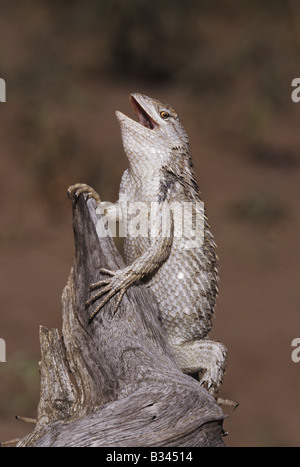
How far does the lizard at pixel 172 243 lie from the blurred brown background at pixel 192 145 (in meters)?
2.71

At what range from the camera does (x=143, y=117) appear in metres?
3.96

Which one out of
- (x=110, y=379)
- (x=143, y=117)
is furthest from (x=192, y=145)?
(x=110, y=379)

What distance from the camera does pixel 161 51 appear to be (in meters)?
13.1

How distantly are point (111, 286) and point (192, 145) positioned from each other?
8640 millimetres

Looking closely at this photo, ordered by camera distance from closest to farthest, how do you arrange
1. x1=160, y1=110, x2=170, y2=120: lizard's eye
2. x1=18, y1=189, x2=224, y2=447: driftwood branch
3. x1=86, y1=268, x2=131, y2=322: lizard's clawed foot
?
x1=18, y1=189, x2=224, y2=447: driftwood branch
x1=86, y1=268, x2=131, y2=322: lizard's clawed foot
x1=160, y1=110, x2=170, y2=120: lizard's eye

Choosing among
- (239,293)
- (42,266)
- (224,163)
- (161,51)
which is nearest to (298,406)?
(239,293)

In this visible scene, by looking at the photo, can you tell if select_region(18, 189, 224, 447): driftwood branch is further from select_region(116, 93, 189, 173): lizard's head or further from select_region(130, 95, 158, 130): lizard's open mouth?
select_region(130, 95, 158, 130): lizard's open mouth

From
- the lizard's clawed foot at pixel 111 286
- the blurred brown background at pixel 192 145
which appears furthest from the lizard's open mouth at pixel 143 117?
the blurred brown background at pixel 192 145

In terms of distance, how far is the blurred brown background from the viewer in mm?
7324

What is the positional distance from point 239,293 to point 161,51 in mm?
6424

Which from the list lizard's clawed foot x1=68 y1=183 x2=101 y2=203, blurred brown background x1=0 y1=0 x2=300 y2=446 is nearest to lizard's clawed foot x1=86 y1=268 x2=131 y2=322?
lizard's clawed foot x1=68 y1=183 x2=101 y2=203

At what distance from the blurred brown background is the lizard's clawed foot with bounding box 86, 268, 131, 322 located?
2908 millimetres

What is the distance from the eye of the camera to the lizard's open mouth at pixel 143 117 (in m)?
3.86

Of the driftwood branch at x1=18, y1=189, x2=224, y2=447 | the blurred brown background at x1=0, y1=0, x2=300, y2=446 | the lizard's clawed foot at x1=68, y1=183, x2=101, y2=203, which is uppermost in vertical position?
the blurred brown background at x1=0, y1=0, x2=300, y2=446
